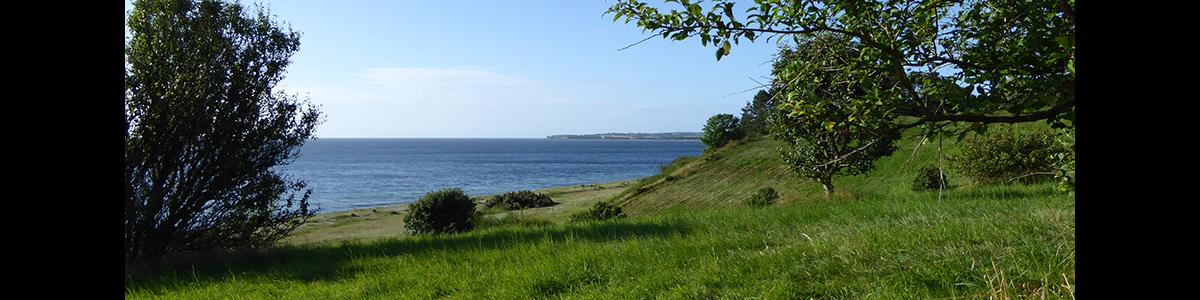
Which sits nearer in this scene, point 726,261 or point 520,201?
point 726,261

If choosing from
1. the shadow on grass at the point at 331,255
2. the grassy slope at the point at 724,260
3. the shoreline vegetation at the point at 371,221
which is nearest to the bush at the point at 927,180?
the grassy slope at the point at 724,260

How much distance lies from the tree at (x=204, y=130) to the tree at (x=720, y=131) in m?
42.7

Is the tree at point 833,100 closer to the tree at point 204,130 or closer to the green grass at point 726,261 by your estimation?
the green grass at point 726,261

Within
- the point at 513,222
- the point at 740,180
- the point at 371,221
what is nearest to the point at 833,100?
the point at 513,222

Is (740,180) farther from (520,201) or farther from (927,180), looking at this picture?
(520,201)

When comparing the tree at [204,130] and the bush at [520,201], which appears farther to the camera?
the bush at [520,201]

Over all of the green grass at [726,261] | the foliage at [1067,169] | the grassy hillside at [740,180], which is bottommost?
the grassy hillside at [740,180]

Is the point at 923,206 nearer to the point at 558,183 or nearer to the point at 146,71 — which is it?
the point at 146,71

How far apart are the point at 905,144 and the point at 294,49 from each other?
23.9 meters

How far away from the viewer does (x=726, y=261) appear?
6824 mm

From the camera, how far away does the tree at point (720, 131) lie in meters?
54.8

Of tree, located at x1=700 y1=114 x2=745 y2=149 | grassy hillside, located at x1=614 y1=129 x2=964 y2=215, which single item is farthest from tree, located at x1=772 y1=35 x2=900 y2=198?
tree, located at x1=700 y1=114 x2=745 y2=149

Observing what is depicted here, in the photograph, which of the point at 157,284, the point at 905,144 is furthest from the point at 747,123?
the point at 157,284

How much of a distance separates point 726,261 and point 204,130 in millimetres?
11004
